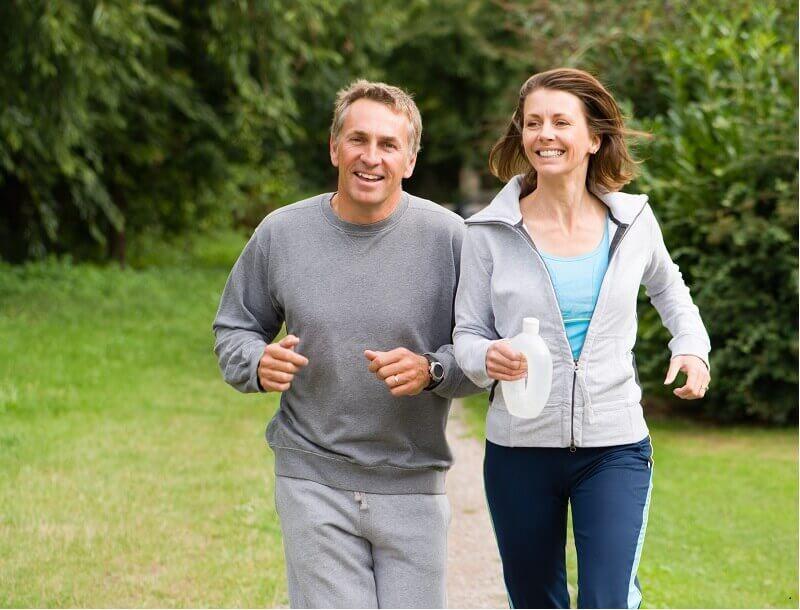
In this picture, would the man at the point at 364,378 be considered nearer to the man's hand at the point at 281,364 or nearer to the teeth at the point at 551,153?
the man's hand at the point at 281,364

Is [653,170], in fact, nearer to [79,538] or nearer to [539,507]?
[79,538]

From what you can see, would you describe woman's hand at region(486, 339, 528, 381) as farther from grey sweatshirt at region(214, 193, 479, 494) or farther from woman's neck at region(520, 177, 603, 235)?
woman's neck at region(520, 177, 603, 235)

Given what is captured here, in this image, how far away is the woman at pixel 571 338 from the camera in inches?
133

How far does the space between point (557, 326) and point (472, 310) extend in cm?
23

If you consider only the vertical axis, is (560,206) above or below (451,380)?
above

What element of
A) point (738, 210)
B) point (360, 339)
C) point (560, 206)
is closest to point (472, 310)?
point (360, 339)

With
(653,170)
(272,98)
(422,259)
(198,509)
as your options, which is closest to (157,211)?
(272,98)

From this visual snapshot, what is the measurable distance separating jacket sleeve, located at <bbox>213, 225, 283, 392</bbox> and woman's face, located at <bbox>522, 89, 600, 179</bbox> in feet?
2.65

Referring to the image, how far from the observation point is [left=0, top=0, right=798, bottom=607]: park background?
21.4 ft

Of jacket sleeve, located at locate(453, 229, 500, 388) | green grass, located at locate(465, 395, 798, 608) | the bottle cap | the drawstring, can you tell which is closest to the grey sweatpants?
the drawstring

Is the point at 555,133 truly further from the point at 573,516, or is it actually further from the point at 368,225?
the point at 573,516

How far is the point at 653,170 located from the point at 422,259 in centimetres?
717

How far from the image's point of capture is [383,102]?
11.4ft

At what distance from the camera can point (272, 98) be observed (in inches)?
666
